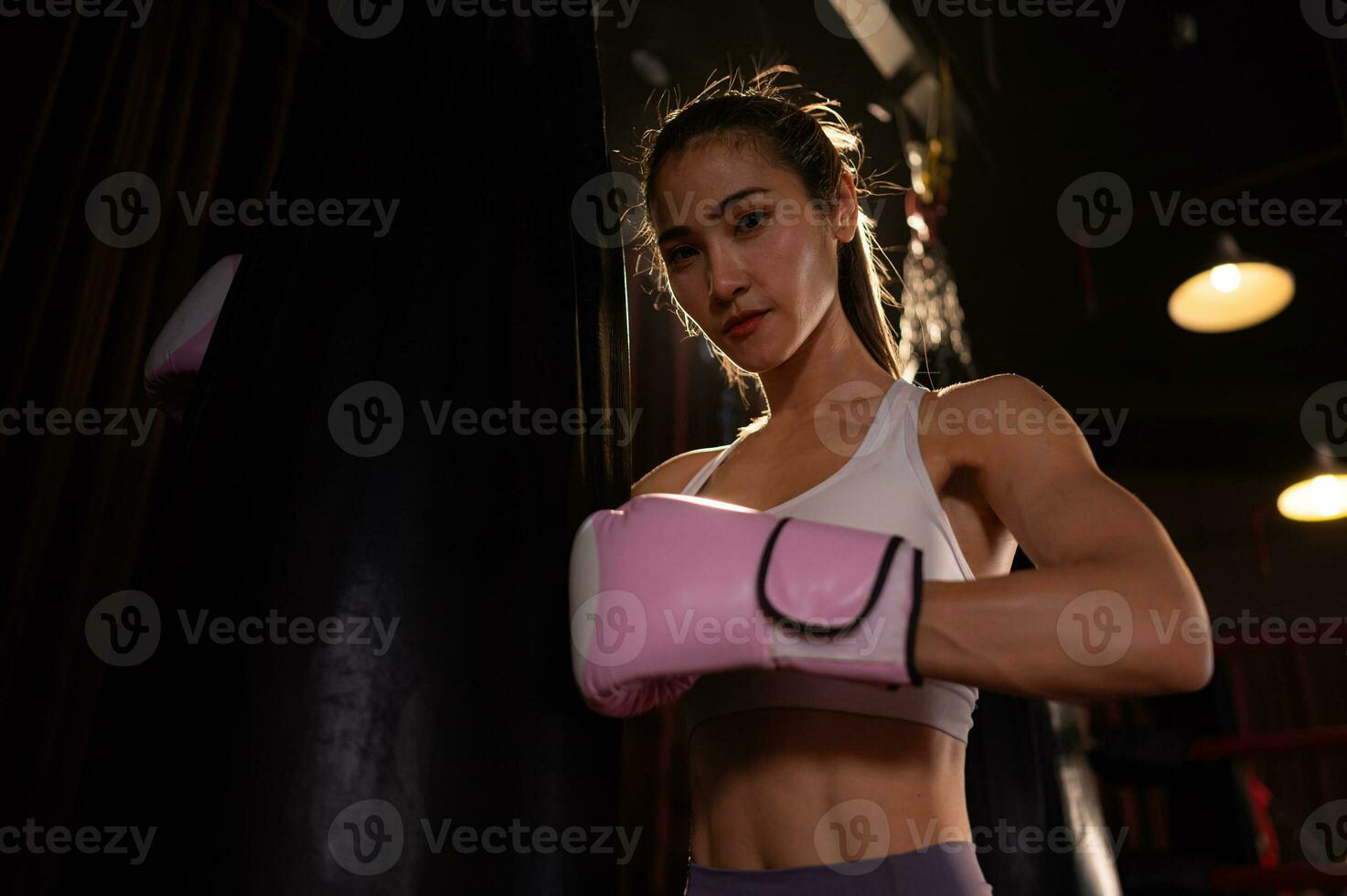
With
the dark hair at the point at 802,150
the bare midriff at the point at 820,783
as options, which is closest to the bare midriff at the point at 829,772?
→ the bare midriff at the point at 820,783

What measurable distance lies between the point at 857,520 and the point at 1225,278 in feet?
13.1

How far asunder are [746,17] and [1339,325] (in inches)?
129

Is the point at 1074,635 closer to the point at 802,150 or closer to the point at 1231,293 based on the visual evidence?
the point at 802,150

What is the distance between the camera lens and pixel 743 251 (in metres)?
1.25

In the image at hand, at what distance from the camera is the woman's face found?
125cm

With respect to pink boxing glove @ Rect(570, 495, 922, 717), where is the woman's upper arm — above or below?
above

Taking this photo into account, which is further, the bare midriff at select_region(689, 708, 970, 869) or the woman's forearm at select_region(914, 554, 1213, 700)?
the bare midriff at select_region(689, 708, 970, 869)

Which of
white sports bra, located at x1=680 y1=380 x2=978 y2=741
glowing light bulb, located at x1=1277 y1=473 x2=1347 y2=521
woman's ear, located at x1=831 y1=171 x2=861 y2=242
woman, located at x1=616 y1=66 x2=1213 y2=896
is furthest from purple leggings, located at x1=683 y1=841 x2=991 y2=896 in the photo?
glowing light bulb, located at x1=1277 y1=473 x2=1347 y2=521

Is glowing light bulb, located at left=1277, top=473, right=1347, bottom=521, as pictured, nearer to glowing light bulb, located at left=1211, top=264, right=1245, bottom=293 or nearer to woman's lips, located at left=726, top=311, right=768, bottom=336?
glowing light bulb, located at left=1211, top=264, right=1245, bottom=293

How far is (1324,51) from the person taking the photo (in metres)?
3.32

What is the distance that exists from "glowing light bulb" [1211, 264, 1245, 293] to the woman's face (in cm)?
363

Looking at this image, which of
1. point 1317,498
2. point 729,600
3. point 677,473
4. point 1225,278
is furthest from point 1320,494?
point 729,600

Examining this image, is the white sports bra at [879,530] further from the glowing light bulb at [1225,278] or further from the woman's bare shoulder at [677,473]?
the glowing light bulb at [1225,278]

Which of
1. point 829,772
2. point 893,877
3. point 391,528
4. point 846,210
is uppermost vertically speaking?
point 846,210
